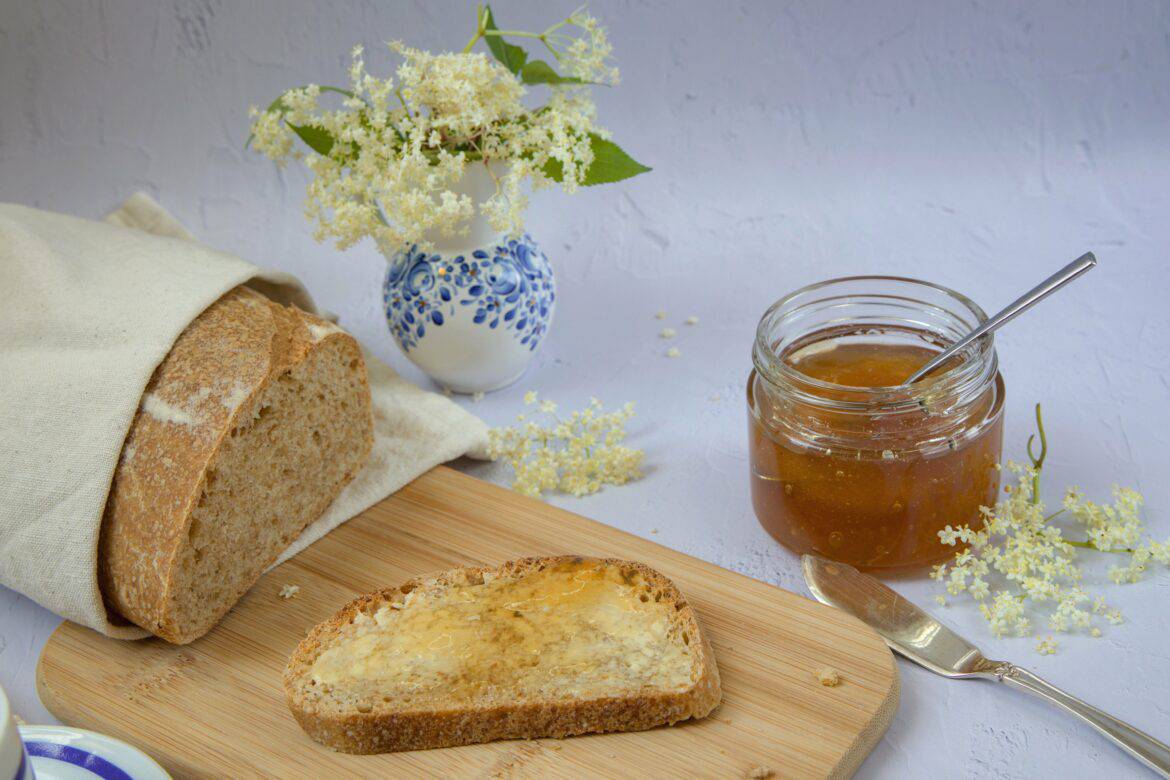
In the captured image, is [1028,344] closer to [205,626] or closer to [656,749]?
[656,749]

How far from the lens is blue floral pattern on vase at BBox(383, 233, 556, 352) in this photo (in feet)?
12.1

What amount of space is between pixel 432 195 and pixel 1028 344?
2.07 metres

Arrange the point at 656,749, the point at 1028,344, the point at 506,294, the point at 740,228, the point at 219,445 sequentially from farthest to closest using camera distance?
the point at 740,228 < the point at 1028,344 < the point at 506,294 < the point at 219,445 < the point at 656,749

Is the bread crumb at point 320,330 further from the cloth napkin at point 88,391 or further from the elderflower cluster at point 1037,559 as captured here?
the elderflower cluster at point 1037,559

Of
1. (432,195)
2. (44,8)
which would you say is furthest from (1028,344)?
(44,8)

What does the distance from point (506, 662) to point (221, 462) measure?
2.82 feet

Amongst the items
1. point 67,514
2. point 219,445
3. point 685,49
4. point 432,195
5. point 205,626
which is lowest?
point 205,626

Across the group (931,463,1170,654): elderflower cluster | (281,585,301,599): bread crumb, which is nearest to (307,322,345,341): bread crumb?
(281,585,301,599): bread crumb

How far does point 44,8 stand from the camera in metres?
5.06

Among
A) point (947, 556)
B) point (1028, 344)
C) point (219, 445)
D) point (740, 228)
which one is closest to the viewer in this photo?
point (219, 445)

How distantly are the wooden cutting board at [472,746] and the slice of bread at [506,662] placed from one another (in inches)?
2.4

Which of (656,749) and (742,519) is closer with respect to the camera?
(656,749)

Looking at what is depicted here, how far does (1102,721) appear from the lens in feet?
8.30

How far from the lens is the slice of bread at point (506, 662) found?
2.51m
